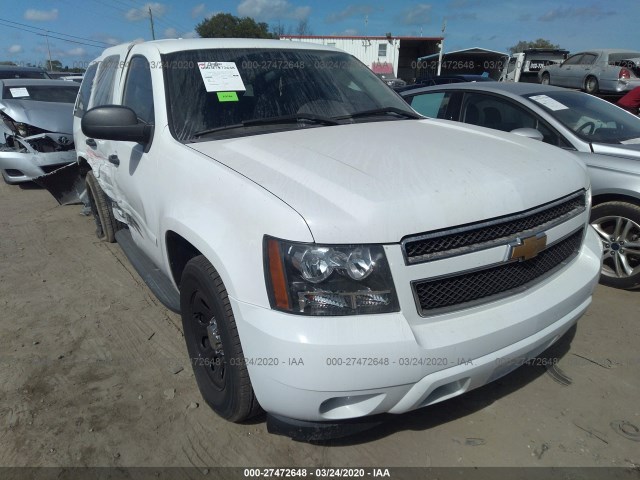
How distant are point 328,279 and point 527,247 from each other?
89cm

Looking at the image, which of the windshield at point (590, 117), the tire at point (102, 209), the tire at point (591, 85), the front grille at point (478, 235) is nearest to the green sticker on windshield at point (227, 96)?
the front grille at point (478, 235)

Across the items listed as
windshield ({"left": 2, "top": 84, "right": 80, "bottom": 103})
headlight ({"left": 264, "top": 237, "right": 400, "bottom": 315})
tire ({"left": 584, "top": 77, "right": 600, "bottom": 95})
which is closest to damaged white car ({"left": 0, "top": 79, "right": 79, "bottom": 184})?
windshield ({"left": 2, "top": 84, "right": 80, "bottom": 103})

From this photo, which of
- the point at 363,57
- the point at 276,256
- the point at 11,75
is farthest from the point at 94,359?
the point at 363,57

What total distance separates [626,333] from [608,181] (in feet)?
3.96

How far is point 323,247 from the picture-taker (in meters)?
1.71

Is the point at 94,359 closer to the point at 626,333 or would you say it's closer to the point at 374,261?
the point at 374,261

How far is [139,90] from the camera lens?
125 inches

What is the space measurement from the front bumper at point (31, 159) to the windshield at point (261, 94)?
5064 millimetres

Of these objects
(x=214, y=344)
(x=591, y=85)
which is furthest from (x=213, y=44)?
(x=591, y=85)

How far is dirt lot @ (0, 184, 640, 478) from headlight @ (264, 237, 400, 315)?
0.89 meters

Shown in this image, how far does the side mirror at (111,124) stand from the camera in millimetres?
2553

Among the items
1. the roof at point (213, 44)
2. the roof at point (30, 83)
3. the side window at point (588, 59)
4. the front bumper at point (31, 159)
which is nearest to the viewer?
the roof at point (213, 44)

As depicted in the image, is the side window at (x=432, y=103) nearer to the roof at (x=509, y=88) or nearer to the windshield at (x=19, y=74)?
the roof at (x=509, y=88)

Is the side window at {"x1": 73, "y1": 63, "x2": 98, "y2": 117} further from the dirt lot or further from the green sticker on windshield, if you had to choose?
the green sticker on windshield
